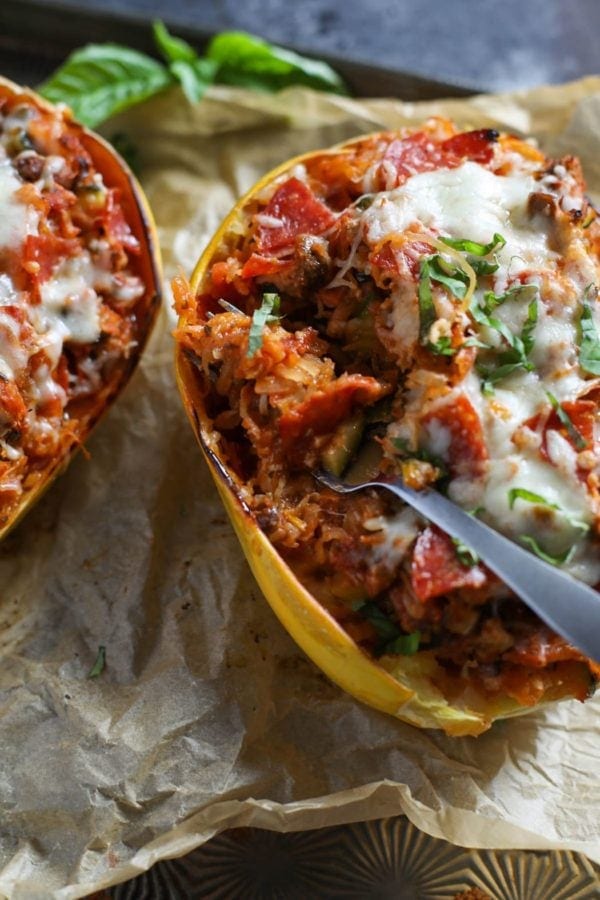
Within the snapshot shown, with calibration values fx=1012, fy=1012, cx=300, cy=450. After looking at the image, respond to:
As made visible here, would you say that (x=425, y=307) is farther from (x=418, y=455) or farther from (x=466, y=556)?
(x=466, y=556)

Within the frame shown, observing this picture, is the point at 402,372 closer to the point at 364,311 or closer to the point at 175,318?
the point at 364,311

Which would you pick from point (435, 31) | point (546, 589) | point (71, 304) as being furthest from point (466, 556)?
point (435, 31)

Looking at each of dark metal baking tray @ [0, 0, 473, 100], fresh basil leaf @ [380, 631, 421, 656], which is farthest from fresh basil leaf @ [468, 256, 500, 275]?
dark metal baking tray @ [0, 0, 473, 100]

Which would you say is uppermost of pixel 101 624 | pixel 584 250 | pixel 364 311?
pixel 584 250

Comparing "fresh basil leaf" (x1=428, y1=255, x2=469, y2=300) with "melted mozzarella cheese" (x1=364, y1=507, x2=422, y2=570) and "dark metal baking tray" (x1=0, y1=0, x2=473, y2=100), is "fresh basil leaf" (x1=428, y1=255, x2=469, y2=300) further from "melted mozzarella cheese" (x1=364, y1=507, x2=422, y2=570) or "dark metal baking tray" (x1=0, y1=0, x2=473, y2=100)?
"dark metal baking tray" (x1=0, y1=0, x2=473, y2=100)

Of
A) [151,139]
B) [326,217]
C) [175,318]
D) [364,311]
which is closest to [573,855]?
[364,311]

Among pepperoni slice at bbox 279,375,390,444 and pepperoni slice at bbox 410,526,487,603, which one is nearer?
pepperoni slice at bbox 410,526,487,603
